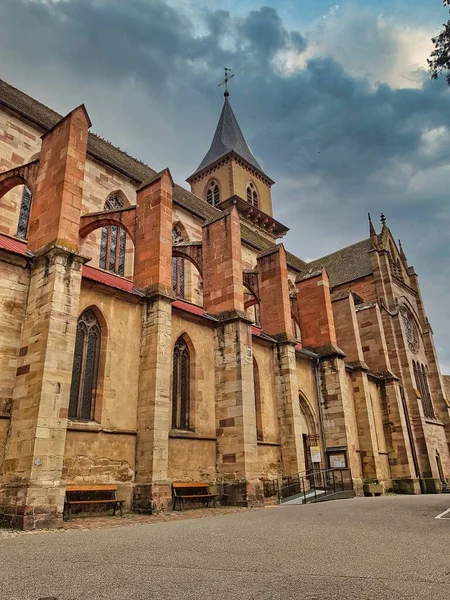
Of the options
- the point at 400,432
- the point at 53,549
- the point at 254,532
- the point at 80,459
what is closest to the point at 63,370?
the point at 80,459

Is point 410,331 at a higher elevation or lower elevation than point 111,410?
higher

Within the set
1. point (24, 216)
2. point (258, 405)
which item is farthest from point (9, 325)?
point (258, 405)

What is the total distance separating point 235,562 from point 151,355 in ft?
24.9

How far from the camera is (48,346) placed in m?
9.46

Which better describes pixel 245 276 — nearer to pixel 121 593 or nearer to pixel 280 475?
pixel 280 475

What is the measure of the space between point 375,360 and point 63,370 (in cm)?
1983

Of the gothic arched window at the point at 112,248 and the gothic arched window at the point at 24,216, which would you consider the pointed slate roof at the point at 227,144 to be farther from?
the gothic arched window at the point at 24,216

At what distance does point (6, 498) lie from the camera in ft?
28.7

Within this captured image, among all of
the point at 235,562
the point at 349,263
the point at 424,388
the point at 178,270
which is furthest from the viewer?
the point at 349,263

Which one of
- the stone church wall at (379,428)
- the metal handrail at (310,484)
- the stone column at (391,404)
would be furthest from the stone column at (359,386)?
the metal handrail at (310,484)

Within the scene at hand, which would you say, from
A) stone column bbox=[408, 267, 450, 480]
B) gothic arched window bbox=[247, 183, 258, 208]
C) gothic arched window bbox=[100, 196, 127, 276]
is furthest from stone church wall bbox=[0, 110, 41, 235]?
stone column bbox=[408, 267, 450, 480]

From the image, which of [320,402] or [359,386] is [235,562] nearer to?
[320,402]

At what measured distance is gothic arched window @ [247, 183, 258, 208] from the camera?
131ft

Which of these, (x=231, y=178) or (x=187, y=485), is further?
(x=231, y=178)
